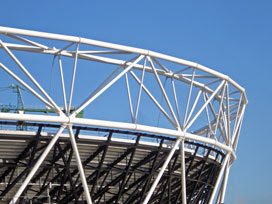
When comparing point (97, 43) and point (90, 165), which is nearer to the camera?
point (97, 43)

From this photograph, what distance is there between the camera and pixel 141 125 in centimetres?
3456

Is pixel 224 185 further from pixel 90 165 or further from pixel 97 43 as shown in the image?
pixel 97 43

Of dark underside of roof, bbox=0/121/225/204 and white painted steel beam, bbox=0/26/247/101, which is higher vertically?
white painted steel beam, bbox=0/26/247/101

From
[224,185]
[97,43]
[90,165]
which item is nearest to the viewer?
[97,43]

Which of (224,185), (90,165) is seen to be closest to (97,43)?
(90,165)

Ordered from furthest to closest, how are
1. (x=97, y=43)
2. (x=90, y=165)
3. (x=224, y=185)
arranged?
(x=224, y=185)
(x=90, y=165)
(x=97, y=43)

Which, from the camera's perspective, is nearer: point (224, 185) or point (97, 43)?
point (97, 43)

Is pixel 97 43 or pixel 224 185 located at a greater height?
pixel 97 43

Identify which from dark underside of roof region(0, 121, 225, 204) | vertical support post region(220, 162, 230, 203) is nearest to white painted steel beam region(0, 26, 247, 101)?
dark underside of roof region(0, 121, 225, 204)

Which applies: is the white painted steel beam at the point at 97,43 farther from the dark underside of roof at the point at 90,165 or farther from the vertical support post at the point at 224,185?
the vertical support post at the point at 224,185

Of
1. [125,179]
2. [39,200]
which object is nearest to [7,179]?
[39,200]

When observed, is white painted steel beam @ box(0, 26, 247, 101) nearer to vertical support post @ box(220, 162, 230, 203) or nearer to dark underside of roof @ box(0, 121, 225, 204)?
dark underside of roof @ box(0, 121, 225, 204)

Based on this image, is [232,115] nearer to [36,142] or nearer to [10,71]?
[36,142]

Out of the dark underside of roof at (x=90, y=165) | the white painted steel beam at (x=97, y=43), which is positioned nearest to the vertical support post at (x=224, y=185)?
the dark underside of roof at (x=90, y=165)
